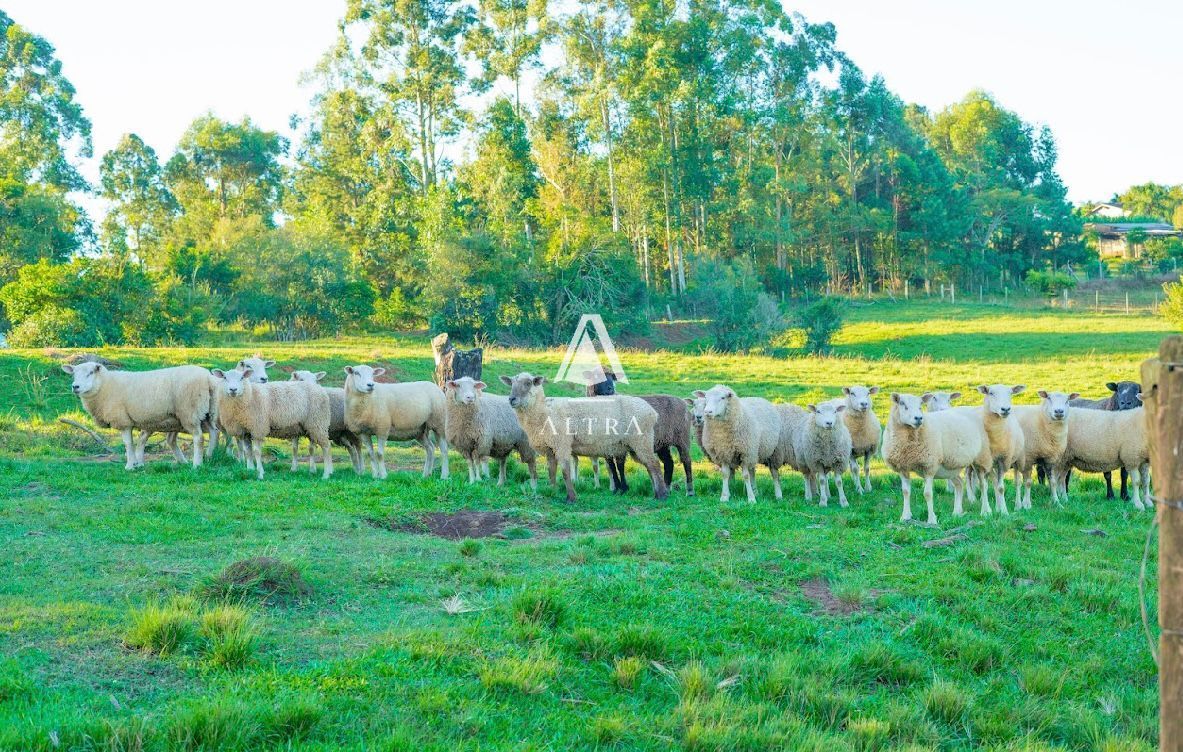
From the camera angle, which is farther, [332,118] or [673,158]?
[332,118]

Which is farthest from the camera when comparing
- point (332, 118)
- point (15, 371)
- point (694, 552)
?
point (332, 118)

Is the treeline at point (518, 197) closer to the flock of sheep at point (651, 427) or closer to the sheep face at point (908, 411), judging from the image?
the flock of sheep at point (651, 427)

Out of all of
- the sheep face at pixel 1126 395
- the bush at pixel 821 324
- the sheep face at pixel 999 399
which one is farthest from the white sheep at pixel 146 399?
the bush at pixel 821 324

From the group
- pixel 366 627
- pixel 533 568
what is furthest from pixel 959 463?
pixel 366 627

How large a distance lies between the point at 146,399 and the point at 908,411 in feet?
39.3

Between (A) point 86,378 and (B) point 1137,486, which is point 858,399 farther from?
(A) point 86,378

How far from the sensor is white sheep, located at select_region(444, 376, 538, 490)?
604 inches

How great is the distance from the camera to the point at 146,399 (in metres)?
15.9

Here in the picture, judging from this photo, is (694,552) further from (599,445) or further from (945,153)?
(945,153)

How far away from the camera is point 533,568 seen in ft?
31.2

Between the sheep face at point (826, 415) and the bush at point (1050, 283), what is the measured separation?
5853 centimetres

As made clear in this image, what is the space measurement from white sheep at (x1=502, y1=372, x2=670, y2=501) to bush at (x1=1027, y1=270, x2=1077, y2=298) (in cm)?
5944

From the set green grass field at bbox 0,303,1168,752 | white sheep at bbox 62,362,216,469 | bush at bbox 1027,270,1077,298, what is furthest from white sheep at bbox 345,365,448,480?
bush at bbox 1027,270,1077,298

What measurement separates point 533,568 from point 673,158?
43.4m
